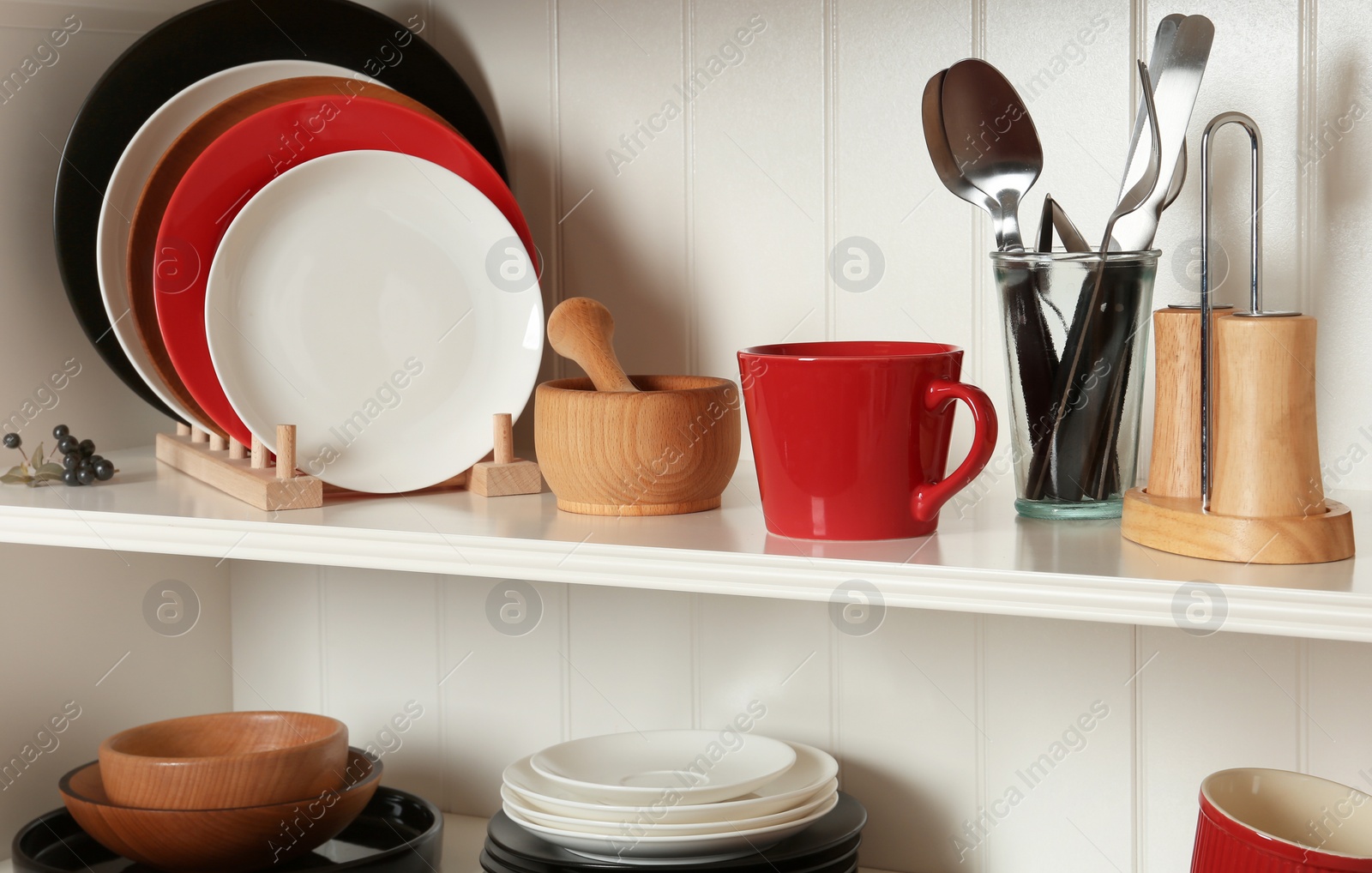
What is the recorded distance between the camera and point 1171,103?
26.2 inches

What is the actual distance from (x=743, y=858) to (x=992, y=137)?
1.55ft

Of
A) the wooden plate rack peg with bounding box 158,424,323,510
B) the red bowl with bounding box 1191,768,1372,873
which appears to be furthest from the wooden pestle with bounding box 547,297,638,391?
the red bowl with bounding box 1191,768,1372,873

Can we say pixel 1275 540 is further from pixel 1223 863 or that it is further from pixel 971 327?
pixel 971 327

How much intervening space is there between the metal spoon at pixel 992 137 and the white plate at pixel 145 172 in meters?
0.43

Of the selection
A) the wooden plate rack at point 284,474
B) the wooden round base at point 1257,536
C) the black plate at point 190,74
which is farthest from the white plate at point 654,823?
the black plate at point 190,74

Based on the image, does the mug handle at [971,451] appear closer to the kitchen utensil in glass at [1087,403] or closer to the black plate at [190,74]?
the kitchen utensil in glass at [1087,403]

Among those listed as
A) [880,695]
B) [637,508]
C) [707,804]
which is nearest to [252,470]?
[637,508]

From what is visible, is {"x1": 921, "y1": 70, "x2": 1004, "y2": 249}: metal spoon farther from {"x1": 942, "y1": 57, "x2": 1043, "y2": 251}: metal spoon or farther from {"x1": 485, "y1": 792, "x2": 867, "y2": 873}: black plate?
{"x1": 485, "y1": 792, "x2": 867, "y2": 873}: black plate

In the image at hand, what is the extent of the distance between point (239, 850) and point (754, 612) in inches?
15.8

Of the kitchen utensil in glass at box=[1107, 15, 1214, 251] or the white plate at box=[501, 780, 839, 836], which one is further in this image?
the white plate at box=[501, 780, 839, 836]

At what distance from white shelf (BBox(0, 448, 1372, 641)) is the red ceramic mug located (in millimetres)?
16

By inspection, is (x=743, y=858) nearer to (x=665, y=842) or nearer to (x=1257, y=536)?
(x=665, y=842)

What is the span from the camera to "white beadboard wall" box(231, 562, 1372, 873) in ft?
2.80

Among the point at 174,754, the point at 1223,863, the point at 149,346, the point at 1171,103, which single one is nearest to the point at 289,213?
the point at 149,346
